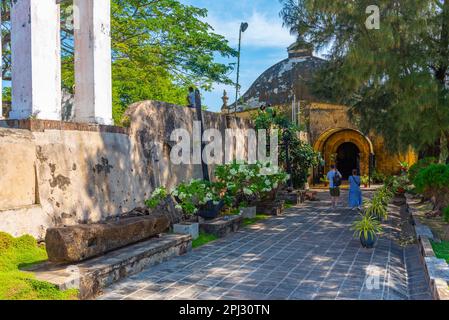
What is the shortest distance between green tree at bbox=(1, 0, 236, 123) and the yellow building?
6.41 metres

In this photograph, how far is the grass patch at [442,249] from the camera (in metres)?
6.51

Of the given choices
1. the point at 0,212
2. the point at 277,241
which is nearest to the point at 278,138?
the point at 277,241

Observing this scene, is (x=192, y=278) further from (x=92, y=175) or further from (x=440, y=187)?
(x=440, y=187)

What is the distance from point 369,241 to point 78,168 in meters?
5.25

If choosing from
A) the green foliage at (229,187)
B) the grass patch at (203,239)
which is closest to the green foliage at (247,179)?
the green foliage at (229,187)

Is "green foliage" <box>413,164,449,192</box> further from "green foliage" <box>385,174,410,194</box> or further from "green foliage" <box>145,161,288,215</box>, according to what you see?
"green foliage" <box>385,174,410,194</box>

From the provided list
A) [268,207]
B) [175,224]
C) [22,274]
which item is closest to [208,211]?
[175,224]

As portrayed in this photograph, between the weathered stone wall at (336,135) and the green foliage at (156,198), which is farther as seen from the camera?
the weathered stone wall at (336,135)

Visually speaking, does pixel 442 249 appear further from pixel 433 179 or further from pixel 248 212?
pixel 248 212

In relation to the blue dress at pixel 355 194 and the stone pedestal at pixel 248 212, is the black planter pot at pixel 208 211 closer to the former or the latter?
the stone pedestal at pixel 248 212

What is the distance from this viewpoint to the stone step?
14.3 ft

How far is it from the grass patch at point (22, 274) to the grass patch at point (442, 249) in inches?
219

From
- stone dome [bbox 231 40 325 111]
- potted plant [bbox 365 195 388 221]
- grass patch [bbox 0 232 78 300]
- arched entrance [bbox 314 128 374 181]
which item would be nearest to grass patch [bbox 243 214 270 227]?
potted plant [bbox 365 195 388 221]
